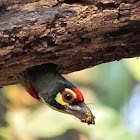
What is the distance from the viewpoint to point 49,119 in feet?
14.3

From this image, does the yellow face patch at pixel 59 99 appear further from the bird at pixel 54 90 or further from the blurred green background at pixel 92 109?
the blurred green background at pixel 92 109

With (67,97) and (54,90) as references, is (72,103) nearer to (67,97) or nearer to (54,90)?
(67,97)

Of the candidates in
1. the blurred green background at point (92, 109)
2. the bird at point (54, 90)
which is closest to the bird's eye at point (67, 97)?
the bird at point (54, 90)

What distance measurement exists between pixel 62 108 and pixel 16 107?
8.66 feet

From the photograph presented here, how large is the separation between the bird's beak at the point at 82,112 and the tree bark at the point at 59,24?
1.54 ft

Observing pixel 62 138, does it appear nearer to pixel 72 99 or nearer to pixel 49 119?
pixel 49 119

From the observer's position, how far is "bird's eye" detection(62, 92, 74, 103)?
273cm

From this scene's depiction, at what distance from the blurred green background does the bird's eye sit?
139cm

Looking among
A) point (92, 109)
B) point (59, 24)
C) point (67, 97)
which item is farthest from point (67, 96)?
point (92, 109)

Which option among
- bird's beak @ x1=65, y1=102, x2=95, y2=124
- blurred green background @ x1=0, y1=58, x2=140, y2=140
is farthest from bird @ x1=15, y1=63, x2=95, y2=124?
blurred green background @ x1=0, y1=58, x2=140, y2=140

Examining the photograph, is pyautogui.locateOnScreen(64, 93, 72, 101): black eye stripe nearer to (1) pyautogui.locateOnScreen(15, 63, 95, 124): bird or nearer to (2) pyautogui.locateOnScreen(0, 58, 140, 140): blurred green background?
(1) pyautogui.locateOnScreen(15, 63, 95, 124): bird

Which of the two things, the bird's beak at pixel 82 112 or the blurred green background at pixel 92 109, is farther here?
the blurred green background at pixel 92 109

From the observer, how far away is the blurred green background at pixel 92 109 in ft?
13.9

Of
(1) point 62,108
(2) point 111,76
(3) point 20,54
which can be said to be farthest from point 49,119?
(3) point 20,54
